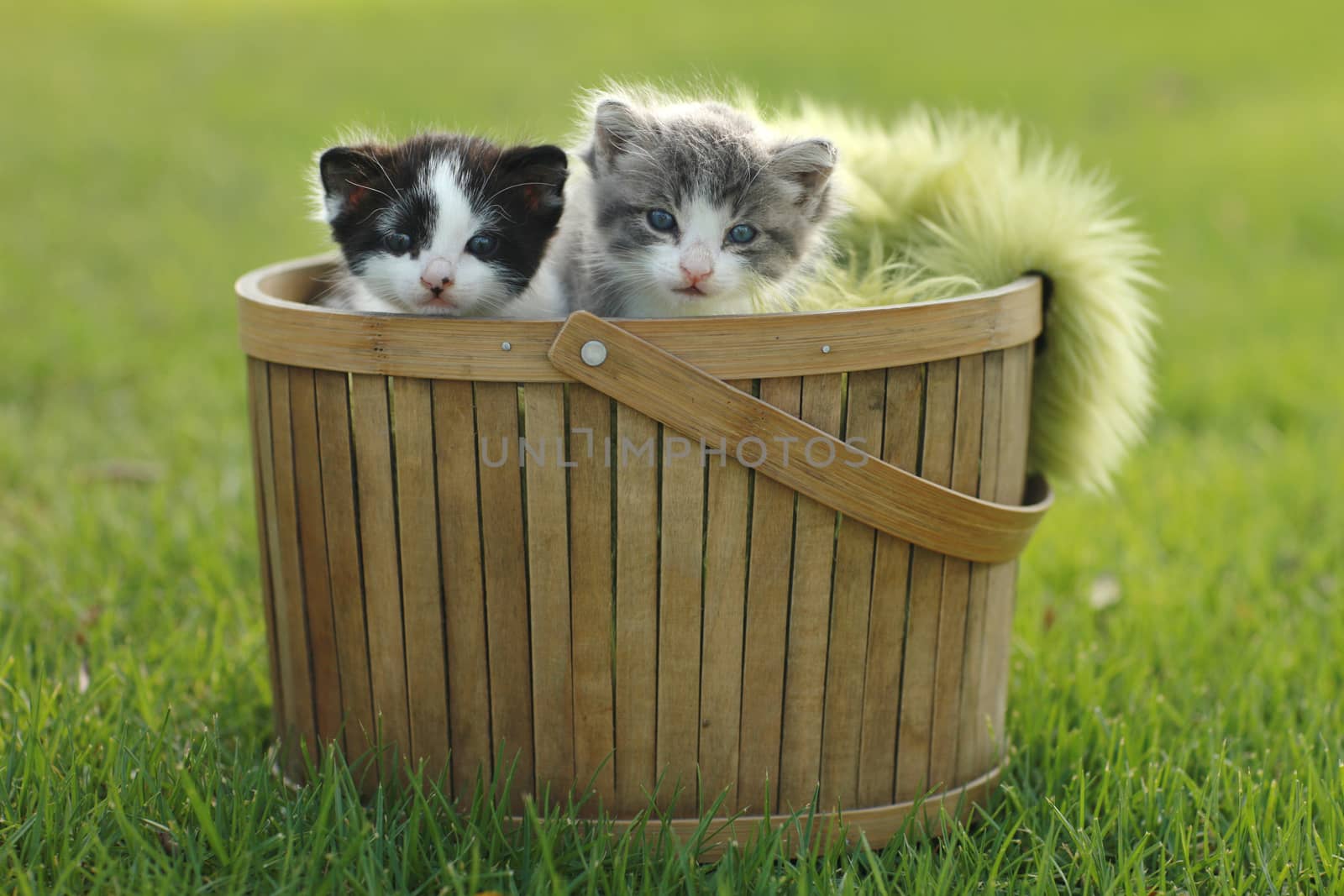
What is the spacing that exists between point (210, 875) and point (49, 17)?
1136cm

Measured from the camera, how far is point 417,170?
6.61ft

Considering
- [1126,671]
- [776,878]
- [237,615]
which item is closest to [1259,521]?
[1126,671]

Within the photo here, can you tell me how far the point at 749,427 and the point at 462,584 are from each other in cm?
55

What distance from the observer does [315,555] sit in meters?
2.16

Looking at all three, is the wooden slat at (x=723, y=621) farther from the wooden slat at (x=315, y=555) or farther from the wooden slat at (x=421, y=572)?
the wooden slat at (x=315, y=555)

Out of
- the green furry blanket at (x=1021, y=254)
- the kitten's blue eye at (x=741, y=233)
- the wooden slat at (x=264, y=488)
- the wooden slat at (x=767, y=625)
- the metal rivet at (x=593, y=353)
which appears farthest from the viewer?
the green furry blanket at (x=1021, y=254)

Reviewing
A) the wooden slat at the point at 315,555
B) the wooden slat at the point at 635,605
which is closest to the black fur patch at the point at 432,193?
the wooden slat at the point at 315,555

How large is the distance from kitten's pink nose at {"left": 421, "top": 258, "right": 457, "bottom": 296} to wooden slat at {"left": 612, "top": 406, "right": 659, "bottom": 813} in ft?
1.18

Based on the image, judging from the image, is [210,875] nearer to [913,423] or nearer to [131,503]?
[913,423]

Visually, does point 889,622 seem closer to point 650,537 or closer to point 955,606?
point 955,606

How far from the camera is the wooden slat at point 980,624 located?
7.06ft

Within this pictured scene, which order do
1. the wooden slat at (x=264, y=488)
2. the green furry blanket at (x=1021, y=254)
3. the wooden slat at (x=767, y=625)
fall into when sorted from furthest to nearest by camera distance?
the green furry blanket at (x=1021, y=254) < the wooden slat at (x=264, y=488) < the wooden slat at (x=767, y=625)

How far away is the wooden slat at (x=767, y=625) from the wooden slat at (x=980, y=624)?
0.40 m

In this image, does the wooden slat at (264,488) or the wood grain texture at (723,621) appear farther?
the wooden slat at (264,488)
